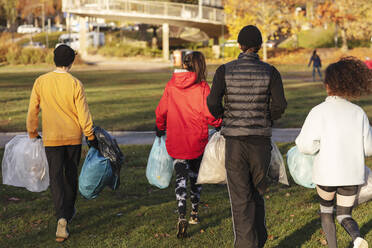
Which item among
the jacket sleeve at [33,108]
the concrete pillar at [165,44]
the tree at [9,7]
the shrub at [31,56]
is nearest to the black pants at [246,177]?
the jacket sleeve at [33,108]

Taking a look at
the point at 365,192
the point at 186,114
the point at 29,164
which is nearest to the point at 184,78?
the point at 186,114

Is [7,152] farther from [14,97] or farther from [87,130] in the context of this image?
[14,97]

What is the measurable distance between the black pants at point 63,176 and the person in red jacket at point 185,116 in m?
0.90

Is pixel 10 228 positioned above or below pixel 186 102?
below

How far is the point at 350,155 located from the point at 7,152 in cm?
341

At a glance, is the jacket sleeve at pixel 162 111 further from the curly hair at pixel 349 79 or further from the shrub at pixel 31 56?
the shrub at pixel 31 56

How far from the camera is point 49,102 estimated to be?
5230 mm

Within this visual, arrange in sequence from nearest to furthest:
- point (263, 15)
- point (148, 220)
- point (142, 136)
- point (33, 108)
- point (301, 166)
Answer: point (301, 166), point (33, 108), point (148, 220), point (142, 136), point (263, 15)

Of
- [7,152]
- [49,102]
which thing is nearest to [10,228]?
[7,152]

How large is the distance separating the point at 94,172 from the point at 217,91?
190 cm

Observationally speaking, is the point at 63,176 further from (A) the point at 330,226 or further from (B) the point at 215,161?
(A) the point at 330,226

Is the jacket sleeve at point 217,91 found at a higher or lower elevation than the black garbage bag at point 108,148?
higher

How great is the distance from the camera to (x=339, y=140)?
4.12 metres

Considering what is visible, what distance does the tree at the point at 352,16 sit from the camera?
2053 inches
